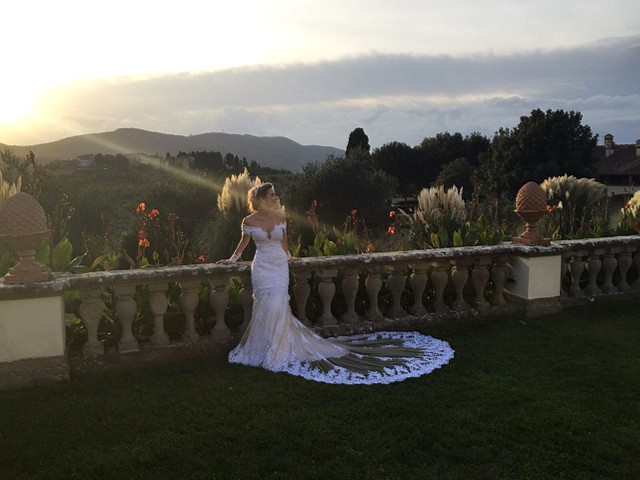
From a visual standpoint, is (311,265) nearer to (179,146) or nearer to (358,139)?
(358,139)

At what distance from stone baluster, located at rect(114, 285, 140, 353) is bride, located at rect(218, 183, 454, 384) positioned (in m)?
0.94

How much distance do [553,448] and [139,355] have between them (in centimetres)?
356

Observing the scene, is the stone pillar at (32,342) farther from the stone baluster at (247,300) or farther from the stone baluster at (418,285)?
the stone baluster at (418,285)

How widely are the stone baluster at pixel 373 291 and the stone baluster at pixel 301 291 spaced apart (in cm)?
69

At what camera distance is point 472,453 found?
3.54 metres

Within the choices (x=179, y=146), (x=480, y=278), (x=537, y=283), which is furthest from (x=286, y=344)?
(x=179, y=146)

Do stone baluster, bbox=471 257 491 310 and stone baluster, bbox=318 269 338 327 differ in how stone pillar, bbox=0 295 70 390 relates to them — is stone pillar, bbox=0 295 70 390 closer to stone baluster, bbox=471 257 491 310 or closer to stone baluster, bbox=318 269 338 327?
stone baluster, bbox=318 269 338 327

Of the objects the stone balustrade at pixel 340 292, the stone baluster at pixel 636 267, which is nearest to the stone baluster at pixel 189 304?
the stone balustrade at pixel 340 292

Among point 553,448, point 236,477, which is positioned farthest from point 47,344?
point 553,448

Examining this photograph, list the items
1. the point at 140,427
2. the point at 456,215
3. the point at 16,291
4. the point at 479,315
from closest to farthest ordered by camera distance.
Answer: the point at 140,427
the point at 16,291
the point at 479,315
the point at 456,215

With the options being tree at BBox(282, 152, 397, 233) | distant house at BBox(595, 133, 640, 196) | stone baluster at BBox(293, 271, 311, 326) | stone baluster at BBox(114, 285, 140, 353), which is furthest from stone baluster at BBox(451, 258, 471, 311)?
distant house at BBox(595, 133, 640, 196)

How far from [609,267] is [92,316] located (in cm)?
644

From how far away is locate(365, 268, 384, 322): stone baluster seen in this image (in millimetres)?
6062

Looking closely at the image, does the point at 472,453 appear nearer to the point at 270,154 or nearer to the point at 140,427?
the point at 140,427
